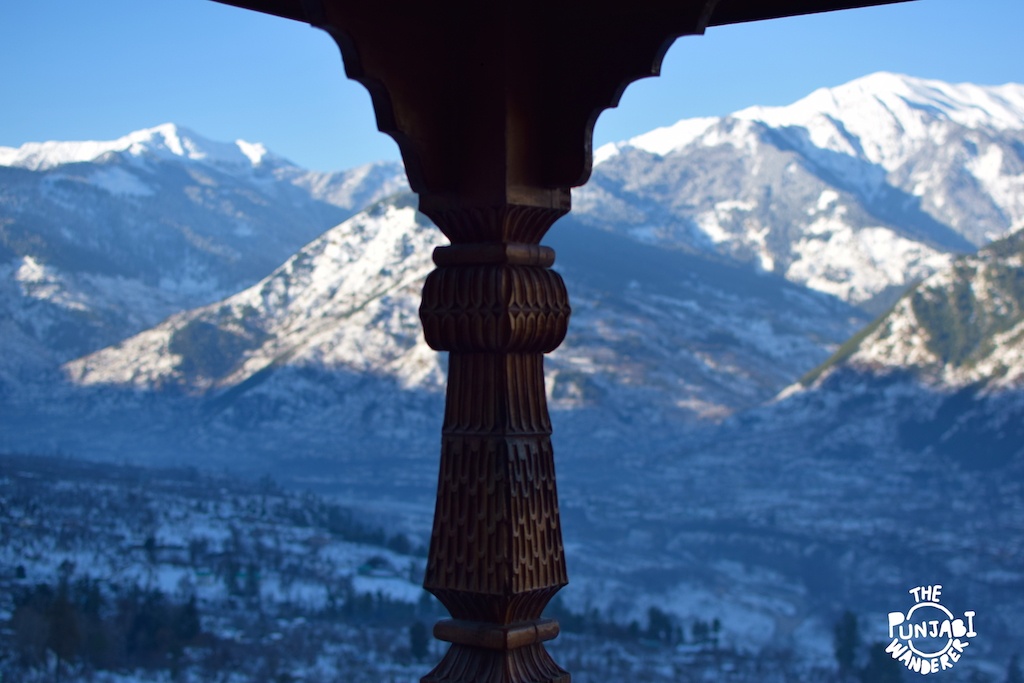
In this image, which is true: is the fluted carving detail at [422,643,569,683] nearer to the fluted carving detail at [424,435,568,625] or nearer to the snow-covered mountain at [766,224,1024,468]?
the fluted carving detail at [424,435,568,625]

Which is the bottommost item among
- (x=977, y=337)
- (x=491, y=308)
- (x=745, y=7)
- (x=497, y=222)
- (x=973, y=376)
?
(x=491, y=308)

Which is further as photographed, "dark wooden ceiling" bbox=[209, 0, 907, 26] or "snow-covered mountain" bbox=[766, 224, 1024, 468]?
"snow-covered mountain" bbox=[766, 224, 1024, 468]

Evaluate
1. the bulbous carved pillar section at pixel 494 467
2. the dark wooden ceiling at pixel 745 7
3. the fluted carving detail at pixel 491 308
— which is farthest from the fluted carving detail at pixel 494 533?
the dark wooden ceiling at pixel 745 7

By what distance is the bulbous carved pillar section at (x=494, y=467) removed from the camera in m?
4.47

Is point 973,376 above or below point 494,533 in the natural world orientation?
above

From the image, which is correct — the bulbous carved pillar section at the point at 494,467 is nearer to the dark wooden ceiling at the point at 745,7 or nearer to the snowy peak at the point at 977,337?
the dark wooden ceiling at the point at 745,7

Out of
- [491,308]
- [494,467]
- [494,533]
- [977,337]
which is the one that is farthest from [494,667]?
[977,337]

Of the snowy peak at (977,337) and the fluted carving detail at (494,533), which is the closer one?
the fluted carving detail at (494,533)

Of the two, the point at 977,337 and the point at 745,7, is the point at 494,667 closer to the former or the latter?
the point at 745,7

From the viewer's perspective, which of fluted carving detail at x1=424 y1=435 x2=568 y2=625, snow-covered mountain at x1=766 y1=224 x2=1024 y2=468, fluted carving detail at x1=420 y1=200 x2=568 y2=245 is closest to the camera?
fluted carving detail at x1=424 y1=435 x2=568 y2=625

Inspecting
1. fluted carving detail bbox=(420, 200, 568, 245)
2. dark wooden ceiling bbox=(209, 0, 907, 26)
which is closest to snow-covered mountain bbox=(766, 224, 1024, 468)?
dark wooden ceiling bbox=(209, 0, 907, 26)

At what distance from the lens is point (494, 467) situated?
4.50 m

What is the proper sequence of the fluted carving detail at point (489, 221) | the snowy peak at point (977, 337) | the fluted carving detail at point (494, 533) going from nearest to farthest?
1. the fluted carving detail at point (494, 533)
2. the fluted carving detail at point (489, 221)
3. the snowy peak at point (977, 337)

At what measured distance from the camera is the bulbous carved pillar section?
447 centimetres
